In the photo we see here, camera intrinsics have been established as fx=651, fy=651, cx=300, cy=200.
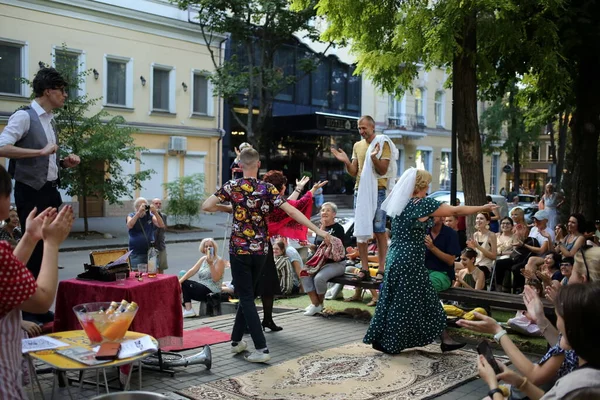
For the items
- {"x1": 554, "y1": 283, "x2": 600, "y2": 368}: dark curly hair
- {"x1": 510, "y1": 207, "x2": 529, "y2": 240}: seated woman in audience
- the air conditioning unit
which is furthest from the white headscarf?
the air conditioning unit

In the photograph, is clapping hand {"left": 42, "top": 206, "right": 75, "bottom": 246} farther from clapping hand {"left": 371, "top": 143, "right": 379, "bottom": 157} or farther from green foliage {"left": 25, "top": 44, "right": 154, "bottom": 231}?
green foliage {"left": 25, "top": 44, "right": 154, "bottom": 231}

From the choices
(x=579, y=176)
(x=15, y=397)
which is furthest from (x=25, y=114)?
(x=579, y=176)

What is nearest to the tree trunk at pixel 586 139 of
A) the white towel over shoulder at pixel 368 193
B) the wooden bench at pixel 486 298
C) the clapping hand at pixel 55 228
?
the white towel over shoulder at pixel 368 193

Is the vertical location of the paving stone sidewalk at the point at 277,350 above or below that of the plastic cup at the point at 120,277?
below

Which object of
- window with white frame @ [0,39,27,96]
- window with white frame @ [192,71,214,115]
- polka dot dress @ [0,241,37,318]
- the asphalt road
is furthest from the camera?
window with white frame @ [192,71,214,115]

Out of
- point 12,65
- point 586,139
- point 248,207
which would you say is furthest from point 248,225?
point 12,65

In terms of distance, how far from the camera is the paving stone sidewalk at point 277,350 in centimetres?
572

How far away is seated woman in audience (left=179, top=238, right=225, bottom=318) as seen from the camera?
9406 millimetres

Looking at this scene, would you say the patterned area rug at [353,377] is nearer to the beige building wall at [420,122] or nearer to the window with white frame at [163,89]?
the window with white frame at [163,89]

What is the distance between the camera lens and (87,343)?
4.39 m

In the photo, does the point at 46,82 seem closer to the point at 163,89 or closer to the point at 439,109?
the point at 163,89

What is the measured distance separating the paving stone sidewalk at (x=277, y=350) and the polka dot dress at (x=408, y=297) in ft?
2.61

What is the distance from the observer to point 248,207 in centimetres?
647

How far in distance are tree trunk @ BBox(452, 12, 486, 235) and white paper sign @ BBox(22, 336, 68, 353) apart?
7.90 metres
